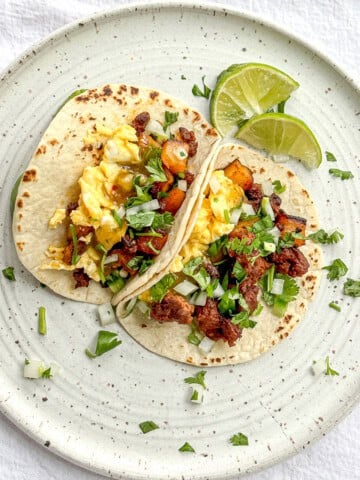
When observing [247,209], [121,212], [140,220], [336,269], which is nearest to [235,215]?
[247,209]

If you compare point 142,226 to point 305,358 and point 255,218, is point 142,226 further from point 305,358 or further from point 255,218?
point 305,358

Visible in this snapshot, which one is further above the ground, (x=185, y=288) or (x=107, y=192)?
(x=107, y=192)

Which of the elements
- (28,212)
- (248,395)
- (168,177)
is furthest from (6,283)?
(248,395)

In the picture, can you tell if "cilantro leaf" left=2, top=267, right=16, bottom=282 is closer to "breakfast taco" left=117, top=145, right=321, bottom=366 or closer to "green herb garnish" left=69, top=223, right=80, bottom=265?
"green herb garnish" left=69, top=223, right=80, bottom=265

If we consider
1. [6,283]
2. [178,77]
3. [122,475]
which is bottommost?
[122,475]

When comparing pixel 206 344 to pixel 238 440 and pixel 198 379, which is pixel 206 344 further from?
pixel 238 440
